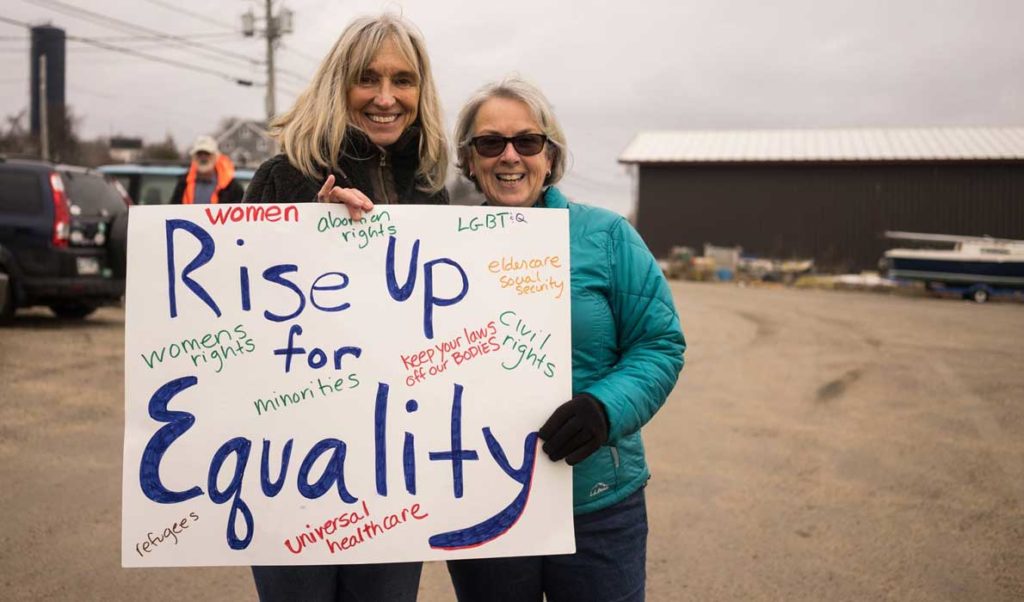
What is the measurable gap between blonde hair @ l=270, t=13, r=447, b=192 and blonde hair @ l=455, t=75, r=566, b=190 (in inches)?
3.2

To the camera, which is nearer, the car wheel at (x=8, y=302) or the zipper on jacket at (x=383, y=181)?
the zipper on jacket at (x=383, y=181)

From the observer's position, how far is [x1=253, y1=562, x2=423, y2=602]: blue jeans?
2072 mm

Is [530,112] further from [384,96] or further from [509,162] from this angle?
[384,96]

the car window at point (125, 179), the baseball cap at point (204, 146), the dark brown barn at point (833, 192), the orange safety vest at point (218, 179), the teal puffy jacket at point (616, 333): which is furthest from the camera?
the dark brown barn at point (833, 192)

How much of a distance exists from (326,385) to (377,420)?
15 cm

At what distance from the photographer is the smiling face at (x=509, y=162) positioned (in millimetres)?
2166

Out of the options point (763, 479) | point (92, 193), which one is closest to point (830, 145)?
point (92, 193)

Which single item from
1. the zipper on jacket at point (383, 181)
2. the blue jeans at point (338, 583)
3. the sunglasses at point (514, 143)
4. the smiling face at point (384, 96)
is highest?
the smiling face at point (384, 96)

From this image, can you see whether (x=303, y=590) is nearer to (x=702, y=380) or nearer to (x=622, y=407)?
(x=622, y=407)

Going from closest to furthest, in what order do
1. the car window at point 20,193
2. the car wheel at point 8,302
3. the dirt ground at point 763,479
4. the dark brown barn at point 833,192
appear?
the dirt ground at point 763,479, the car wheel at point 8,302, the car window at point 20,193, the dark brown barn at point 833,192

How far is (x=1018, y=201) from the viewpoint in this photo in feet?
107

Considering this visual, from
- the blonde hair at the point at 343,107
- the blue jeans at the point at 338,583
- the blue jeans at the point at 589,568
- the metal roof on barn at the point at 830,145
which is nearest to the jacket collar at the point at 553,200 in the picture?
the blonde hair at the point at 343,107

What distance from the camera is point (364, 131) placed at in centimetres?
222

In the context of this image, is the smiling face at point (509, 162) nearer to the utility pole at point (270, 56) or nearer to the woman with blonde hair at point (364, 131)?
the woman with blonde hair at point (364, 131)
